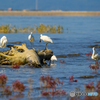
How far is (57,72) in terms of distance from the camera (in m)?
14.5

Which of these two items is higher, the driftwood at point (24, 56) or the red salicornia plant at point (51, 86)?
the driftwood at point (24, 56)

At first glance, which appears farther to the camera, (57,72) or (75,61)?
(75,61)

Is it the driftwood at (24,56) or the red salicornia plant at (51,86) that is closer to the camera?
the red salicornia plant at (51,86)

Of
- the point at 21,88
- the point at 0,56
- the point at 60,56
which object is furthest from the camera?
the point at 60,56

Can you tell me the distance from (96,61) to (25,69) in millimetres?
4635

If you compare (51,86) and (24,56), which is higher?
(24,56)

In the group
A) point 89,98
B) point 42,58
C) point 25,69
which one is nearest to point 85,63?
point 42,58

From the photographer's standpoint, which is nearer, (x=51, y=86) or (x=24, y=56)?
(x=51, y=86)

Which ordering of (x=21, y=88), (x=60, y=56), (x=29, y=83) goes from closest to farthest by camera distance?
(x=21, y=88) → (x=29, y=83) → (x=60, y=56)

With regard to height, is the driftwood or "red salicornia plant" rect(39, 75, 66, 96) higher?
the driftwood

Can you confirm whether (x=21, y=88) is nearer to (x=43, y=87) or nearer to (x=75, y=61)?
(x=43, y=87)

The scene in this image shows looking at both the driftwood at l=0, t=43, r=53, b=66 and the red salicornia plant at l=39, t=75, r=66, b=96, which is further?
the driftwood at l=0, t=43, r=53, b=66

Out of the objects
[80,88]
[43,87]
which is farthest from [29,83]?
[80,88]

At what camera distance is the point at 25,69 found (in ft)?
49.6
